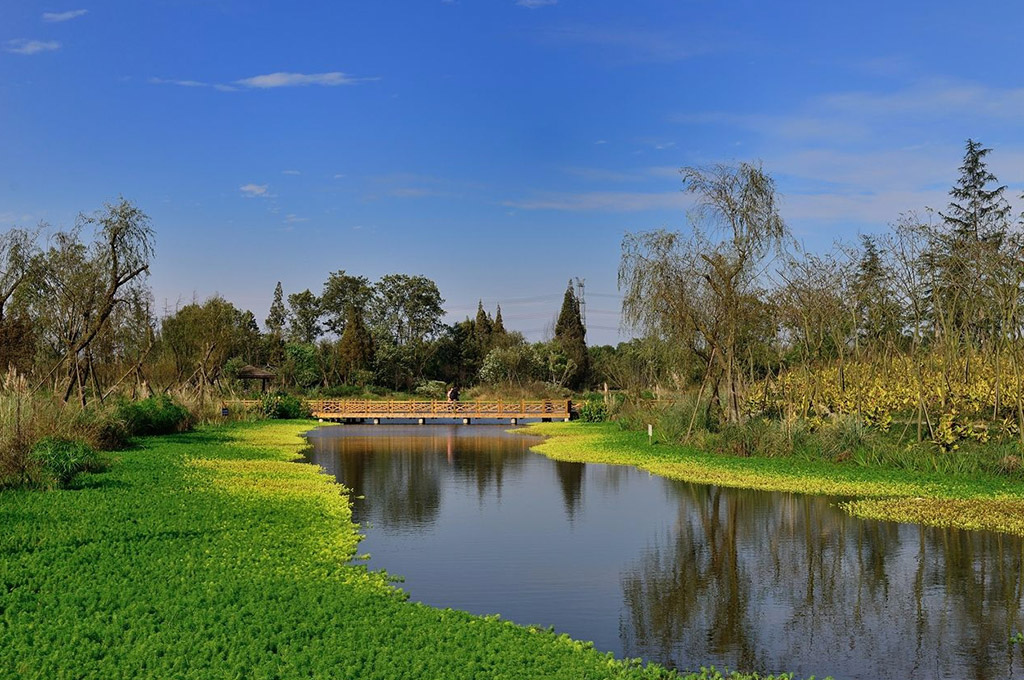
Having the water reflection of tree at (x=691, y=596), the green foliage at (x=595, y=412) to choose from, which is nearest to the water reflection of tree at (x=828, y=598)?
the water reflection of tree at (x=691, y=596)

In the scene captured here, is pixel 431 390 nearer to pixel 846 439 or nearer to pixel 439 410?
pixel 439 410

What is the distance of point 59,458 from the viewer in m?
19.3

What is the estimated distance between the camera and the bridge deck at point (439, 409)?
58.8m

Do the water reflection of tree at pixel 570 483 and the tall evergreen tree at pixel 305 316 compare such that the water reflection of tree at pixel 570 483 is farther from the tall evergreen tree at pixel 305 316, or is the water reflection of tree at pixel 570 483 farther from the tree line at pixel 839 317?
the tall evergreen tree at pixel 305 316

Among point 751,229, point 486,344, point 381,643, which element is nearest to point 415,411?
point 486,344

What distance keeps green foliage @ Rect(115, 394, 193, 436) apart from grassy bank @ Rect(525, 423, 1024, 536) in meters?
15.2

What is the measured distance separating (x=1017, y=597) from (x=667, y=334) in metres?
24.0

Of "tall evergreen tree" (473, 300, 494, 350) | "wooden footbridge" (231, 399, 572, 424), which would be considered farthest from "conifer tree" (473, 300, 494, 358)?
"wooden footbridge" (231, 399, 572, 424)

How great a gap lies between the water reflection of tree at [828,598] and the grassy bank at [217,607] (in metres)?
1.69

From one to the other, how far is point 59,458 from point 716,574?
13.4 m

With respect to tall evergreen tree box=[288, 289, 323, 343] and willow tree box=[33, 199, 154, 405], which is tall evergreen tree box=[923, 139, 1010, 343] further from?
tall evergreen tree box=[288, 289, 323, 343]

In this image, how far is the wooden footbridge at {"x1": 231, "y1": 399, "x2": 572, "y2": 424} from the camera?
58.8 meters

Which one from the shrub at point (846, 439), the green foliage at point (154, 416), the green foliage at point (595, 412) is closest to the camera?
the shrub at point (846, 439)

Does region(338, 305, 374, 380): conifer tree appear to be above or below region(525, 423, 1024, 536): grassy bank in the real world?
above
